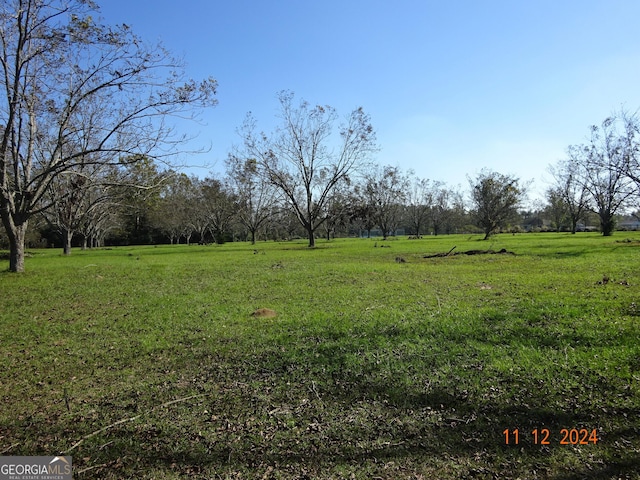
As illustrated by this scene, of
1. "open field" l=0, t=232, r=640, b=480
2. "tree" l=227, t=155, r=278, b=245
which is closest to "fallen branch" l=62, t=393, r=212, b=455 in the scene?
"open field" l=0, t=232, r=640, b=480

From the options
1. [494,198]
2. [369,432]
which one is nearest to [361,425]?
[369,432]

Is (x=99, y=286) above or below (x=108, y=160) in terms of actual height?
below

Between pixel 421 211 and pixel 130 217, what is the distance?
56.6 metres

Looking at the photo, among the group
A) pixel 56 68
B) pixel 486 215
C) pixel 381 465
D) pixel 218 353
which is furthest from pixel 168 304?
pixel 486 215

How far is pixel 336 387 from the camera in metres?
4.80

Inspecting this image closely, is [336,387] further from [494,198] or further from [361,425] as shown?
[494,198]

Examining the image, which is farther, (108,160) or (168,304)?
(108,160)

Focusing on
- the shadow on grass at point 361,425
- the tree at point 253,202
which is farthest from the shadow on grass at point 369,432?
the tree at point 253,202

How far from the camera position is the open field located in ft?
11.2

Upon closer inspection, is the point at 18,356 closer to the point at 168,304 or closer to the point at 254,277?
the point at 168,304

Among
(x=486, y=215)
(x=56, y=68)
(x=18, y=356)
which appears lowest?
(x=18, y=356)

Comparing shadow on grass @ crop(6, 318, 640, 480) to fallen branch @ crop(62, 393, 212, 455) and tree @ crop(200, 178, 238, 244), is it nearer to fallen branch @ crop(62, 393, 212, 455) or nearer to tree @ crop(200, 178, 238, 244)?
fallen branch @ crop(62, 393, 212, 455)

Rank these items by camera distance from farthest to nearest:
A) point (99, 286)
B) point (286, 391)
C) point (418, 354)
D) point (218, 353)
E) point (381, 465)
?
1. point (99, 286)
2. point (218, 353)
3. point (418, 354)
4. point (286, 391)
5. point (381, 465)

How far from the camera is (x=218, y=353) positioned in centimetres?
625
